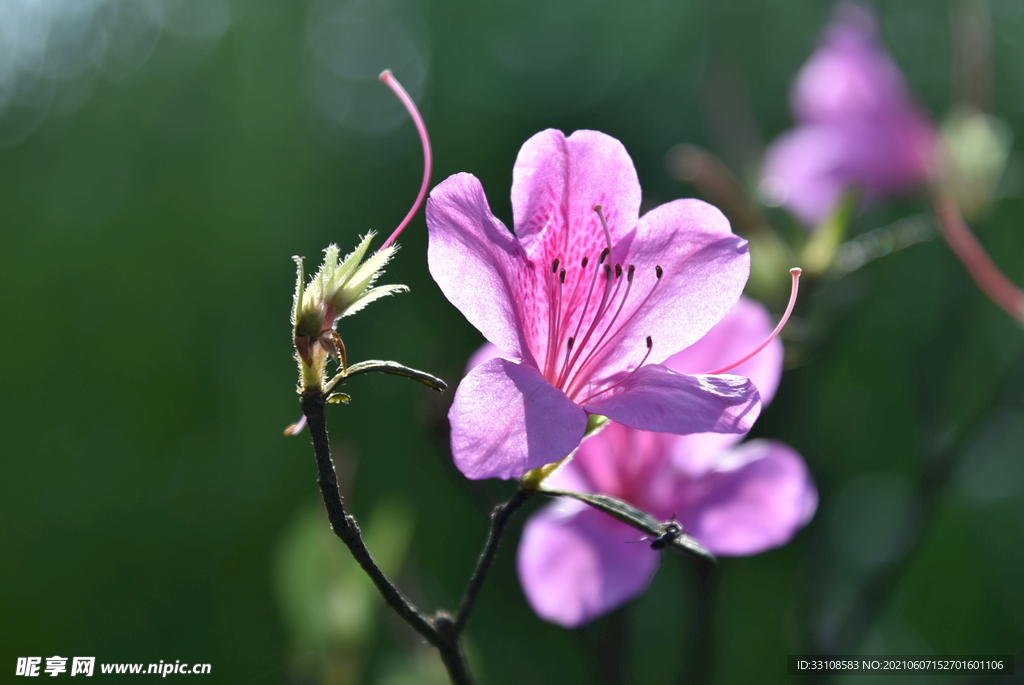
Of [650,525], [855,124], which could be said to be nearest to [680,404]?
[650,525]

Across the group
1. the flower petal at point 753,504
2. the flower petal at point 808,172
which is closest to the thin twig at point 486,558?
the flower petal at point 753,504

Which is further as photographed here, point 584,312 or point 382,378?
point 382,378

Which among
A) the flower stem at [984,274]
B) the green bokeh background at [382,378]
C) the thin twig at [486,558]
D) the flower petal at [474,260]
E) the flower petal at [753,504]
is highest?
the flower petal at [474,260]


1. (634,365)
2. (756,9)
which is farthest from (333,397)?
(756,9)

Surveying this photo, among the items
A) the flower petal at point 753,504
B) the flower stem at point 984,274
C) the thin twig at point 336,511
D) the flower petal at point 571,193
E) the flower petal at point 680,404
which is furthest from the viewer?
the flower stem at point 984,274

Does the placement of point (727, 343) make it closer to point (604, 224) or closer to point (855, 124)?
point (604, 224)

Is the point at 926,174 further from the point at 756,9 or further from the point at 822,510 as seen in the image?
the point at 756,9

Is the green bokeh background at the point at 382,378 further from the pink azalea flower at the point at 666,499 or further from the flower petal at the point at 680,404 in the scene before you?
the flower petal at the point at 680,404
